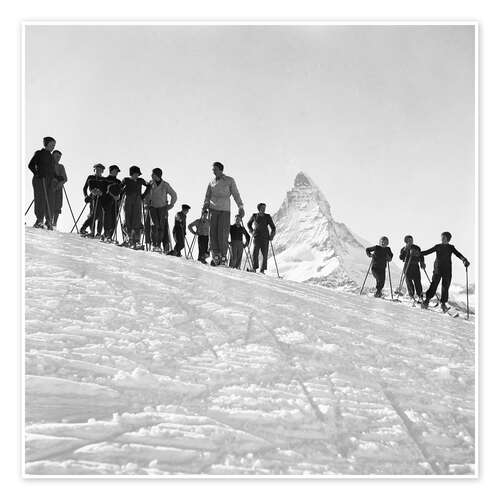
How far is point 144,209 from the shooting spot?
902 centimetres

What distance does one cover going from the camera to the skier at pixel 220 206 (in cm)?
759

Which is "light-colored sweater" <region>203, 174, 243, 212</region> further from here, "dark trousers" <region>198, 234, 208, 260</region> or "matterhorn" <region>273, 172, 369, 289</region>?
"matterhorn" <region>273, 172, 369, 289</region>

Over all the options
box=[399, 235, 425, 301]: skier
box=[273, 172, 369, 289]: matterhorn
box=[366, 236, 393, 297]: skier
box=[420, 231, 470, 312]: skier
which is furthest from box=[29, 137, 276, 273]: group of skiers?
box=[273, 172, 369, 289]: matterhorn

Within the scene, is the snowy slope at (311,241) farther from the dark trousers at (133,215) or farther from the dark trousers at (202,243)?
the dark trousers at (133,215)

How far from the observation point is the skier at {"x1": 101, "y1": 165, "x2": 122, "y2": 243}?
8.13 meters

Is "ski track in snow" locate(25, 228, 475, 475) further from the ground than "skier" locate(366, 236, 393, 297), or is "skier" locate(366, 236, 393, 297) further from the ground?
"skier" locate(366, 236, 393, 297)

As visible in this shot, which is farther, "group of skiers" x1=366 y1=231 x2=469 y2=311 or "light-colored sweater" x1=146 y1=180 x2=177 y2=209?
"light-colored sweater" x1=146 y1=180 x2=177 y2=209

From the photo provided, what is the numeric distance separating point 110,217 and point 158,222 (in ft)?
2.42

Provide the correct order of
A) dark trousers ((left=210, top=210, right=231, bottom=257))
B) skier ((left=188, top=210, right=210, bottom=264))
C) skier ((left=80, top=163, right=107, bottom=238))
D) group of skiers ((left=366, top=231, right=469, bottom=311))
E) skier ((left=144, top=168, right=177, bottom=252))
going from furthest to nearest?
skier ((left=188, top=210, right=210, bottom=264)), skier ((left=144, top=168, right=177, bottom=252)), skier ((left=80, top=163, right=107, bottom=238)), dark trousers ((left=210, top=210, right=231, bottom=257)), group of skiers ((left=366, top=231, right=469, bottom=311))

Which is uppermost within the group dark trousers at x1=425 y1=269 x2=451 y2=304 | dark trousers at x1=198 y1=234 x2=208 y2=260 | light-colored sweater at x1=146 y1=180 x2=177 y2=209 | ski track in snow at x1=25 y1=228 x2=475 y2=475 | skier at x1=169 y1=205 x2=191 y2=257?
light-colored sweater at x1=146 y1=180 x2=177 y2=209

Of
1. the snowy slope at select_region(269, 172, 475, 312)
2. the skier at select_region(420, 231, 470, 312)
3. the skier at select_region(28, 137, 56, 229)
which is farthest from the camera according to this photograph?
the snowy slope at select_region(269, 172, 475, 312)

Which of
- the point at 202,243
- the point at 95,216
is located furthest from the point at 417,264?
the point at 95,216
